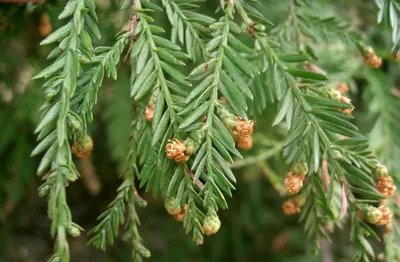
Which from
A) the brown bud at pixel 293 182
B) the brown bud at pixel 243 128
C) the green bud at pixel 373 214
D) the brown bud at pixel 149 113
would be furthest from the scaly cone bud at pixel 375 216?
the brown bud at pixel 149 113

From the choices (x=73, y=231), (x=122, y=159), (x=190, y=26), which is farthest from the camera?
(x=122, y=159)

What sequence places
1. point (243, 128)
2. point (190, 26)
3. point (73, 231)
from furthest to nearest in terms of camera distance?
point (190, 26), point (243, 128), point (73, 231)

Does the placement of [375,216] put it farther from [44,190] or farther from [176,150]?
[44,190]

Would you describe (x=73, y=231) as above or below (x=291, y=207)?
above

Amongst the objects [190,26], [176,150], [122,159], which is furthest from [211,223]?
[122,159]

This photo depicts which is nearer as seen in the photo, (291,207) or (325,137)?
(325,137)

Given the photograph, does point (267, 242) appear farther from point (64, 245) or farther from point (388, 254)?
point (64, 245)

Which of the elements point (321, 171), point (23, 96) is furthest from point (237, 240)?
point (321, 171)
